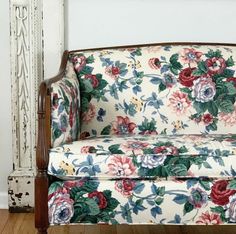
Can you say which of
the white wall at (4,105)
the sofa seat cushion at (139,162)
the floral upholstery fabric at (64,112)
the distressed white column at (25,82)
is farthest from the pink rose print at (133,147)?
the white wall at (4,105)

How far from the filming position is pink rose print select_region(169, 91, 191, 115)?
247cm

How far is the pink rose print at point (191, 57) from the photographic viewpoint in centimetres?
253

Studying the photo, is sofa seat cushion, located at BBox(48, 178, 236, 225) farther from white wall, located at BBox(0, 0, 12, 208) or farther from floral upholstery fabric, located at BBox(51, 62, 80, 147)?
white wall, located at BBox(0, 0, 12, 208)

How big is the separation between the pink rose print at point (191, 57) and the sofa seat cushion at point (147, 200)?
2.61ft

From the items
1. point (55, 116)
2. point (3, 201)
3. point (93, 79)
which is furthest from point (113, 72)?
point (3, 201)

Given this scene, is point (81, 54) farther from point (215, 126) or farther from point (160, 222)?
point (160, 222)

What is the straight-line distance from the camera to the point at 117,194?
1903 millimetres

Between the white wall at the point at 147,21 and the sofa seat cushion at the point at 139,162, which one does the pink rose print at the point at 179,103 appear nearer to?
the white wall at the point at 147,21

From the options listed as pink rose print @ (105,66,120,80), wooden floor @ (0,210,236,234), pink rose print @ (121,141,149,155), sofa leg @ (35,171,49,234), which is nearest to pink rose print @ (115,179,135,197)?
pink rose print @ (121,141,149,155)

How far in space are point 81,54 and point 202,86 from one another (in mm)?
630

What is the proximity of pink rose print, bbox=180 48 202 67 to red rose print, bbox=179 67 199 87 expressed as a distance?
4 centimetres

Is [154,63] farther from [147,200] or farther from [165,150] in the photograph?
[147,200]

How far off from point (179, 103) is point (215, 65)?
273 millimetres

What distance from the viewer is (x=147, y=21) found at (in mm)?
2756
